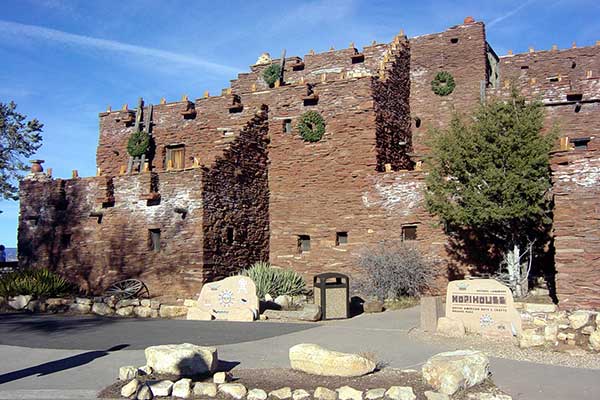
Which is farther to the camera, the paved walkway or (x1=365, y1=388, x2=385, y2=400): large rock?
the paved walkway

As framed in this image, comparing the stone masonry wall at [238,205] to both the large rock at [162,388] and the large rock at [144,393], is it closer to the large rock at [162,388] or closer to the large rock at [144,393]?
the large rock at [162,388]

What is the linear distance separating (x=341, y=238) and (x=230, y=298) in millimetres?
6318

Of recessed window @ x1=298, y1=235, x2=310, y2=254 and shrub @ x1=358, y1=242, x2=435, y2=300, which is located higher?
recessed window @ x1=298, y1=235, x2=310, y2=254

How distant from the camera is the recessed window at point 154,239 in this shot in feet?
67.7

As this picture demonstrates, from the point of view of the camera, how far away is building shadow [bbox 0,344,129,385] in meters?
9.18

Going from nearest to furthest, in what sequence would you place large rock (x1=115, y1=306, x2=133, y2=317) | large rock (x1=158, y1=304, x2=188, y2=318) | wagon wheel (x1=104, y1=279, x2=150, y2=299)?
large rock (x1=158, y1=304, x2=188, y2=318) < large rock (x1=115, y1=306, x2=133, y2=317) < wagon wheel (x1=104, y1=279, x2=150, y2=299)

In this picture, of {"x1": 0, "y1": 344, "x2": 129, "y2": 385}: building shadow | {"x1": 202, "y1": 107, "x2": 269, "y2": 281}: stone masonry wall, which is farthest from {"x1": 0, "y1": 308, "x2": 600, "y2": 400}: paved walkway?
{"x1": 202, "y1": 107, "x2": 269, "y2": 281}: stone masonry wall

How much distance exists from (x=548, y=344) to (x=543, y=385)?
2.79 meters

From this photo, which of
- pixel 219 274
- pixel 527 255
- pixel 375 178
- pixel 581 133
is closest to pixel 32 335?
pixel 219 274

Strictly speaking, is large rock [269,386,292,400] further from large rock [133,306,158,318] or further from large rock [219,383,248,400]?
large rock [133,306,158,318]

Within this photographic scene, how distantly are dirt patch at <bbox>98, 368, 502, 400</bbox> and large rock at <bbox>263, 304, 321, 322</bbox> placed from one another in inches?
259

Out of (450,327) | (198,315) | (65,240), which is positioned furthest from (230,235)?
(450,327)

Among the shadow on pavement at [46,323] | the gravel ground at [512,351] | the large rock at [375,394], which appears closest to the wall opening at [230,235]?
the shadow on pavement at [46,323]

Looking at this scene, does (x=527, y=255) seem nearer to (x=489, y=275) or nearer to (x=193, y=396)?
(x=489, y=275)
